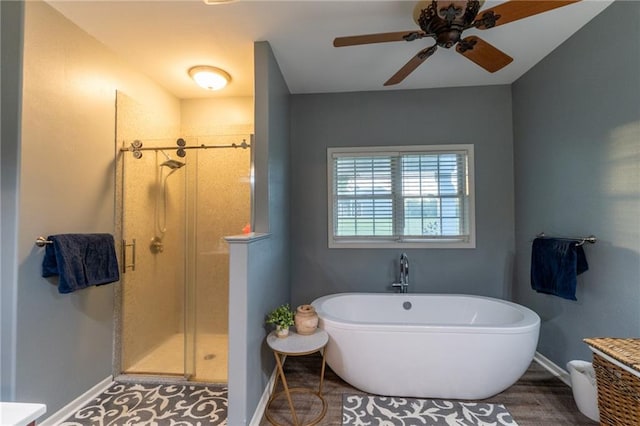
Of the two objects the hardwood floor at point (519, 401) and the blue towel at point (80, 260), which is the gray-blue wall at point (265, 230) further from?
the blue towel at point (80, 260)

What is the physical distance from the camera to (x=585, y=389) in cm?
189

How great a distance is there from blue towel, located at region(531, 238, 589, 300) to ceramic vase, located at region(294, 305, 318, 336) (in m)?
1.85

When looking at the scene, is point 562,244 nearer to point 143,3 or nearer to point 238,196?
point 238,196

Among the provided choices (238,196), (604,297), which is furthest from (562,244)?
(238,196)

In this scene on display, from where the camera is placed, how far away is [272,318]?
2027 mm

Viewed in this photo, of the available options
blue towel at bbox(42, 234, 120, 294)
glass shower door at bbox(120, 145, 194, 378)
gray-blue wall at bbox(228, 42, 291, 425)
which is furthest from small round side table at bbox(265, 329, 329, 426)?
blue towel at bbox(42, 234, 120, 294)

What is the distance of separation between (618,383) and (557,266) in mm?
909

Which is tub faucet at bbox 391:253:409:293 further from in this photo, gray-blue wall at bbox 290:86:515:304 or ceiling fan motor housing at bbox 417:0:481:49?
ceiling fan motor housing at bbox 417:0:481:49

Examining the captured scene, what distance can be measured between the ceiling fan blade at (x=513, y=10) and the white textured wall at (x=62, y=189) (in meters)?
2.59

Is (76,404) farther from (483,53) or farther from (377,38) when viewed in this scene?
(483,53)

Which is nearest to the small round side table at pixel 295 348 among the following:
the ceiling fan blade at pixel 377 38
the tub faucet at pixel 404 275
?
the tub faucet at pixel 404 275

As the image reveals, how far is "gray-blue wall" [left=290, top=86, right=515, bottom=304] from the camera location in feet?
9.87

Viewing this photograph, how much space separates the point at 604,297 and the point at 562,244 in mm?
418

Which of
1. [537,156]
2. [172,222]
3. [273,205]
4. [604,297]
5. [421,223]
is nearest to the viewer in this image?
[604,297]
